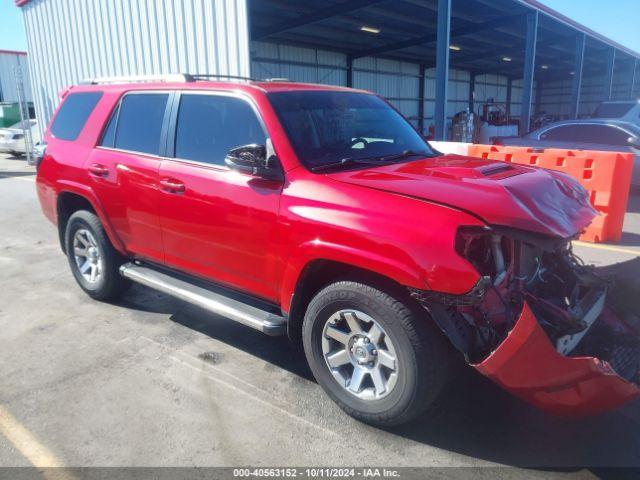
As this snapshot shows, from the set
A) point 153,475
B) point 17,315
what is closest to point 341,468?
point 153,475

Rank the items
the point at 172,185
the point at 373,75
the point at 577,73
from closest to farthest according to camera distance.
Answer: the point at 172,185
the point at 577,73
the point at 373,75

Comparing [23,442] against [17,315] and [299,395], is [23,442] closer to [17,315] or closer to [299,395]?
[299,395]

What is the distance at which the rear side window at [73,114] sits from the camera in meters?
4.80

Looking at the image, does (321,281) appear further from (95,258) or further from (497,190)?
(95,258)

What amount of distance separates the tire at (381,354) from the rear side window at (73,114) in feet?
10.3

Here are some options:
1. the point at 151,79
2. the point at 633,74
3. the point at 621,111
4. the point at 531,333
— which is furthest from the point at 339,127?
the point at 633,74

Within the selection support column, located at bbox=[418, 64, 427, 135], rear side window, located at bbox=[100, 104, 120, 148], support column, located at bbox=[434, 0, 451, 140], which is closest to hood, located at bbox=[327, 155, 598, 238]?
rear side window, located at bbox=[100, 104, 120, 148]

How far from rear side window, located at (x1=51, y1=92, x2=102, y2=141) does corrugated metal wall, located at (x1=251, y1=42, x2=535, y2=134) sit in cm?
1397

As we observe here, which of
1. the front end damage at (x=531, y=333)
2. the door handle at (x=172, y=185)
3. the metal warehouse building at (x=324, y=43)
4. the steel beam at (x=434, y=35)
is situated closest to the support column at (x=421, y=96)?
the metal warehouse building at (x=324, y=43)

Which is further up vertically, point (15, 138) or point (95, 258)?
point (15, 138)

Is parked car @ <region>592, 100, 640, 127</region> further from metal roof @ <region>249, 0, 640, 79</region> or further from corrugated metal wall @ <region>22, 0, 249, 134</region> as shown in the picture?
corrugated metal wall @ <region>22, 0, 249, 134</region>

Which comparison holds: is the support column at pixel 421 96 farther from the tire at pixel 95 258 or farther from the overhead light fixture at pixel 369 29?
the tire at pixel 95 258

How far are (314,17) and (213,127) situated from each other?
1401 cm

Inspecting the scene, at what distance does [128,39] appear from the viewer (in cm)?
1238
